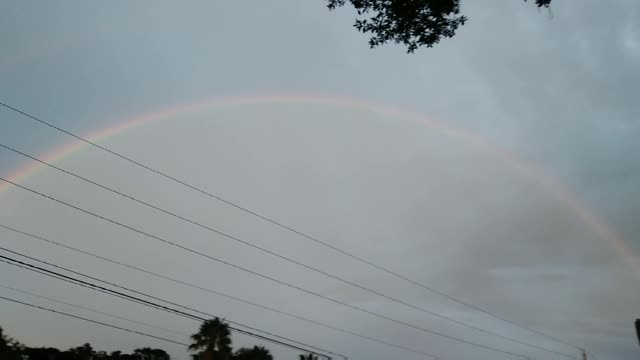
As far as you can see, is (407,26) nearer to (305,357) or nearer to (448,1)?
(448,1)

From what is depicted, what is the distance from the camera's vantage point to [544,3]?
35.6ft

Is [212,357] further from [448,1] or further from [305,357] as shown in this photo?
[448,1]

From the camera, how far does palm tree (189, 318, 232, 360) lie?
62844 mm

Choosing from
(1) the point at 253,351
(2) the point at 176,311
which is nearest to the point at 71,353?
(1) the point at 253,351

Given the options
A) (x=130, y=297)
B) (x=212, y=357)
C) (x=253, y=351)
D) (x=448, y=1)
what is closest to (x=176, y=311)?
(x=130, y=297)

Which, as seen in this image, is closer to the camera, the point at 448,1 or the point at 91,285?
the point at 448,1

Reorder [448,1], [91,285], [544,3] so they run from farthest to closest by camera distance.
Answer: [91,285] < [448,1] < [544,3]

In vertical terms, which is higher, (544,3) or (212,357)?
(544,3)

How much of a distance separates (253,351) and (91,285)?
6434 cm

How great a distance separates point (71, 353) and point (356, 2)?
10994 centimetres

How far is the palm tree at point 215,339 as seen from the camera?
6284 cm

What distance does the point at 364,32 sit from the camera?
1237 centimetres

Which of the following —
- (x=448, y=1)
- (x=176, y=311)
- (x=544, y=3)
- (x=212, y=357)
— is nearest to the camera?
(x=544, y=3)

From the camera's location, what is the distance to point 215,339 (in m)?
63.5
